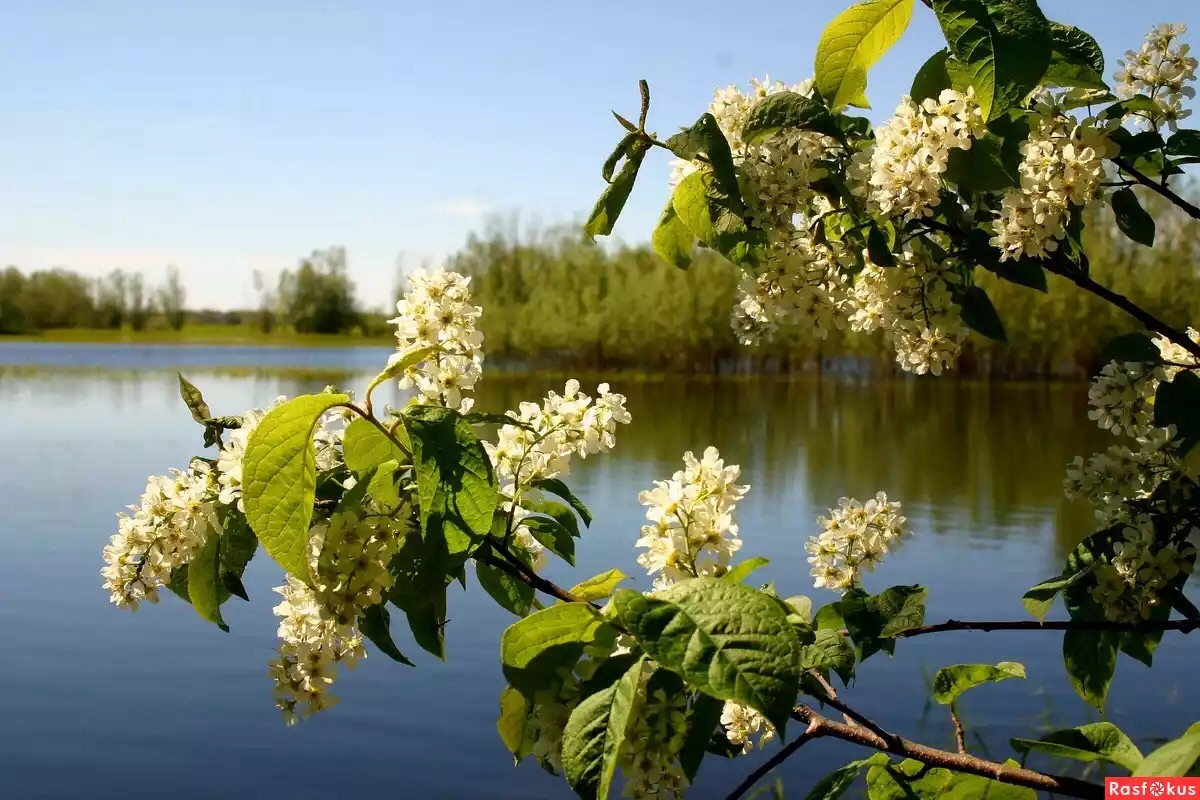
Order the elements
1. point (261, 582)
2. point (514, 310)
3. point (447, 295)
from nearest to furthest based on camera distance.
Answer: point (447, 295), point (261, 582), point (514, 310)

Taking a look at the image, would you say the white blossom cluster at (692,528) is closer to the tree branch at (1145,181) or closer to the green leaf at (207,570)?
the green leaf at (207,570)

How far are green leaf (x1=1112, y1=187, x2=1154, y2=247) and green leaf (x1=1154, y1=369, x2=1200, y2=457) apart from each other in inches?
9.4

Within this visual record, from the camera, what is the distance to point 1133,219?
1.84m

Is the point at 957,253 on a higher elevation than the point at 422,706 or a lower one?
higher

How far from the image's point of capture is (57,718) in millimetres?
8188

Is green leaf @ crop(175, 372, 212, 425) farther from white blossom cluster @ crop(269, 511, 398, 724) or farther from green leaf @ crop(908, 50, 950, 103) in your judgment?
Result: green leaf @ crop(908, 50, 950, 103)

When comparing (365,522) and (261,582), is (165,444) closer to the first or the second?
(261,582)

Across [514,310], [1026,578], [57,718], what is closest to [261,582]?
[57,718]

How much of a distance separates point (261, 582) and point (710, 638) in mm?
10512

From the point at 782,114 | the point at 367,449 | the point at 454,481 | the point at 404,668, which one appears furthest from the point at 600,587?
the point at 404,668

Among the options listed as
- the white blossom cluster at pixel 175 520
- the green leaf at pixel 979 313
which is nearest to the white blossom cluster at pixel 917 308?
the green leaf at pixel 979 313

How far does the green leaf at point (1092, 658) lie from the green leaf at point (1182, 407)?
1.14 feet

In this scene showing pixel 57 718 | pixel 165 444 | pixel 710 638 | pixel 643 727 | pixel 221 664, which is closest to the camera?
pixel 710 638

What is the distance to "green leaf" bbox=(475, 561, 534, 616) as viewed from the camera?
1.44 m
